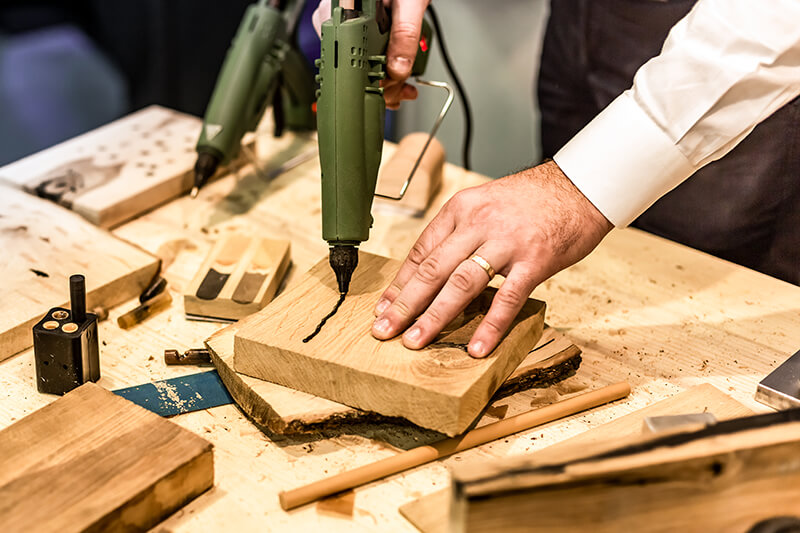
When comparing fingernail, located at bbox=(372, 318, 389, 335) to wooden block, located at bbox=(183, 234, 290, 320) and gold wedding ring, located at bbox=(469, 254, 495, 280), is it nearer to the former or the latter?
gold wedding ring, located at bbox=(469, 254, 495, 280)

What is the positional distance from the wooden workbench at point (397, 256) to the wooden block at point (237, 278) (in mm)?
37

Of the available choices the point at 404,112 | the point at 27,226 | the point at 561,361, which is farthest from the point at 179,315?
the point at 404,112

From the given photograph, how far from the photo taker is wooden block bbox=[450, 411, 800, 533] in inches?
27.0

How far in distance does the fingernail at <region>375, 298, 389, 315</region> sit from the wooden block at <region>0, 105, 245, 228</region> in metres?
0.61

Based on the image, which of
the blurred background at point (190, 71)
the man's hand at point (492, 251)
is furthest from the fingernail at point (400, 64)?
the blurred background at point (190, 71)

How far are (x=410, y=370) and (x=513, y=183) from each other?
1.07 feet

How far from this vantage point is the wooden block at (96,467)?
0.77 metres

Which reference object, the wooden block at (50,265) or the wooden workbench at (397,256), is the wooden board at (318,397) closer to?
the wooden workbench at (397,256)

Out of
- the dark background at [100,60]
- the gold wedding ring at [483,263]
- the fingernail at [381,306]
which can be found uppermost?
the gold wedding ring at [483,263]

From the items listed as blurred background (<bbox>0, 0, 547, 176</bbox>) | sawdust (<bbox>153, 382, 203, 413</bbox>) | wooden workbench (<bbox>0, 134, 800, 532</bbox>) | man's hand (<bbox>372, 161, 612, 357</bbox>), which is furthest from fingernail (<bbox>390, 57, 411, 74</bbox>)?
blurred background (<bbox>0, 0, 547, 176</bbox>)

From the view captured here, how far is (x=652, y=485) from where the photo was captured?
712mm

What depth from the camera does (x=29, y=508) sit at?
77 centimetres

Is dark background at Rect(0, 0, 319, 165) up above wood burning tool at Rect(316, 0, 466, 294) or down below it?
below

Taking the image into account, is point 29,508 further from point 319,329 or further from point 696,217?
point 696,217
